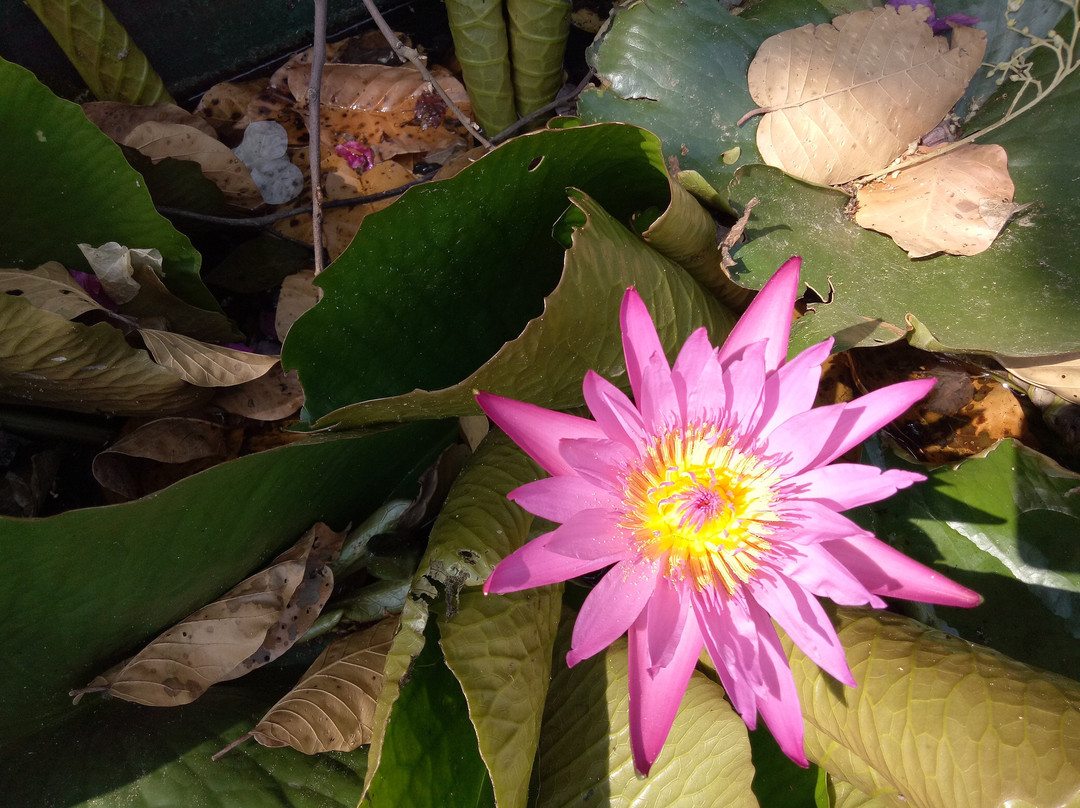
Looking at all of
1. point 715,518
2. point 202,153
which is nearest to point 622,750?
point 715,518

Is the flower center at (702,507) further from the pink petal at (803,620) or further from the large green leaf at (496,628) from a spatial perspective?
the large green leaf at (496,628)

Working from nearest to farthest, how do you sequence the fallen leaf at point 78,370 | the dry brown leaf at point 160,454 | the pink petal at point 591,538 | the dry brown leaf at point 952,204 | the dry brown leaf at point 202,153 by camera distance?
the pink petal at point 591,538 < the fallen leaf at point 78,370 < the dry brown leaf at point 952,204 < the dry brown leaf at point 160,454 < the dry brown leaf at point 202,153

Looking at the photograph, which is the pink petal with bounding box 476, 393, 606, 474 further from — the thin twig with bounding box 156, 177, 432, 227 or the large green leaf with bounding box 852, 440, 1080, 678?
the thin twig with bounding box 156, 177, 432, 227

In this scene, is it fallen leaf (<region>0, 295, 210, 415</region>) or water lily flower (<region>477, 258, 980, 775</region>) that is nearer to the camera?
water lily flower (<region>477, 258, 980, 775</region>)

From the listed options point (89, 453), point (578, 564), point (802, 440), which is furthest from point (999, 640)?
point (89, 453)

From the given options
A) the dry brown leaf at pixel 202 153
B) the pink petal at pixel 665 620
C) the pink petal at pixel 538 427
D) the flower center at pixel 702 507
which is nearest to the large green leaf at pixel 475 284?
the pink petal at pixel 538 427

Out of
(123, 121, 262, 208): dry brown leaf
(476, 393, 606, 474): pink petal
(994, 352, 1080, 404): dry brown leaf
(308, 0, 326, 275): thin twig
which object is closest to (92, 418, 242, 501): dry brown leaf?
(308, 0, 326, 275): thin twig
